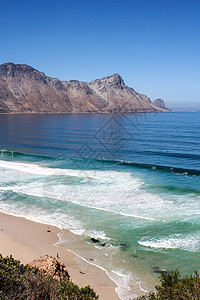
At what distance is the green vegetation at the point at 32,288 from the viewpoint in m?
6.20

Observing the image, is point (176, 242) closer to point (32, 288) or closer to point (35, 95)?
point (32, 288)

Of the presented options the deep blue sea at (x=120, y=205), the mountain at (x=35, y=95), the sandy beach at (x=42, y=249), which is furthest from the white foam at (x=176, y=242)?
the mountain at (x=35, y=95)

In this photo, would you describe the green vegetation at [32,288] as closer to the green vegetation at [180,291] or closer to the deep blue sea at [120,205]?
the green vegetation at [180,291]

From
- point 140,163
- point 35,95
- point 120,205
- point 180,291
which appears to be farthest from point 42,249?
point 35,95

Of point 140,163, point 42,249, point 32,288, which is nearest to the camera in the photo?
point 32,288

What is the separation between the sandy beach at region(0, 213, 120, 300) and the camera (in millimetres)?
9297

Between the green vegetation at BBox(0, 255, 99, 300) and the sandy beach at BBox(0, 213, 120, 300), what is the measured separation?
2.25 metres

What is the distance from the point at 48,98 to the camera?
174 meters

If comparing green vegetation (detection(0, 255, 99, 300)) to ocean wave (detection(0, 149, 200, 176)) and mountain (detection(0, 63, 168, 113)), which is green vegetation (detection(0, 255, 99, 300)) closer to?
ocean wave (detection(0, 149, 200, 176))

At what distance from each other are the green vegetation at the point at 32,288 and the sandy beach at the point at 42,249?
7.37 feet

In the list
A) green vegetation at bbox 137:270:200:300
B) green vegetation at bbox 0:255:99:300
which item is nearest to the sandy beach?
green vegetation at bbox 137:270:200:300

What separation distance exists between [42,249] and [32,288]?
5679mm

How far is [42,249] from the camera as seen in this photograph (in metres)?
11.9

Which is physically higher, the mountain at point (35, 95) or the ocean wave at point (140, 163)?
the mountain at point (35, 95)
